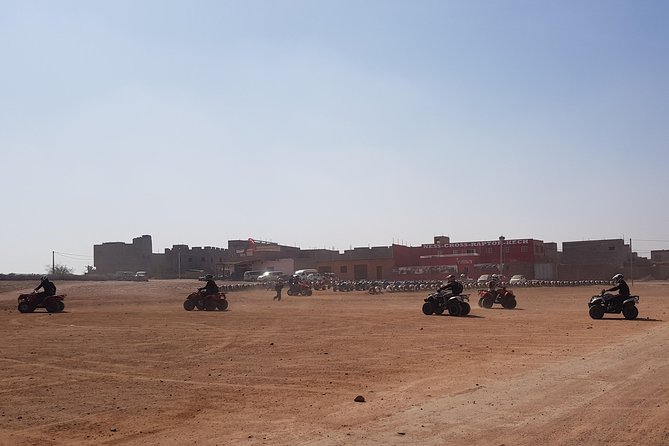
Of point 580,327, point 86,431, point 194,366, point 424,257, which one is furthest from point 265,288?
point 86,431

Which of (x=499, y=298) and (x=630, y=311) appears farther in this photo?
(x=499, y=298)

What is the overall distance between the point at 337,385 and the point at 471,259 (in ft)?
236

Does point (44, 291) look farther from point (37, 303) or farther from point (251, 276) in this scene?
point (251, 276)

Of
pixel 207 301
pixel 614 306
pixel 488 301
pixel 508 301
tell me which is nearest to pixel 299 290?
pixel 207 301

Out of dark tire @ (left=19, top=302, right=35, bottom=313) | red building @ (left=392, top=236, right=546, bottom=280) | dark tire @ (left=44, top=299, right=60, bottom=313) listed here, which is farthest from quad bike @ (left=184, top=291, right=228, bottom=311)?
red building @ (left=392, top=236, right=546, bottom=280)

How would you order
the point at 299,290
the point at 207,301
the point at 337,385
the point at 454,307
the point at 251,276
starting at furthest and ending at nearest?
the point at 251,276
the point at 299,290
the point at 207,301
the point at 454,307
the point at 337,385

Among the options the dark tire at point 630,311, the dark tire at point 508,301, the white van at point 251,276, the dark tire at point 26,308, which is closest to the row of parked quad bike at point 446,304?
the dark tire at point 508,301

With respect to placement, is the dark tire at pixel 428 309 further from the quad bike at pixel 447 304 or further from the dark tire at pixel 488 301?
the dark tire at pixel 488 301

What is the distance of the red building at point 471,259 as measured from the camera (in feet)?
260

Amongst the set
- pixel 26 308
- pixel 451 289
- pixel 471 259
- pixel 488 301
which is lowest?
pixel 488 301

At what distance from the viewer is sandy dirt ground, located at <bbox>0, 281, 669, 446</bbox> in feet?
27.1

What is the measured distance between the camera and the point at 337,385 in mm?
11859

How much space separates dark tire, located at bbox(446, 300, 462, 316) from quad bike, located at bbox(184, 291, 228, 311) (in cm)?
1153

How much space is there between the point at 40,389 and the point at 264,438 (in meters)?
5.58
